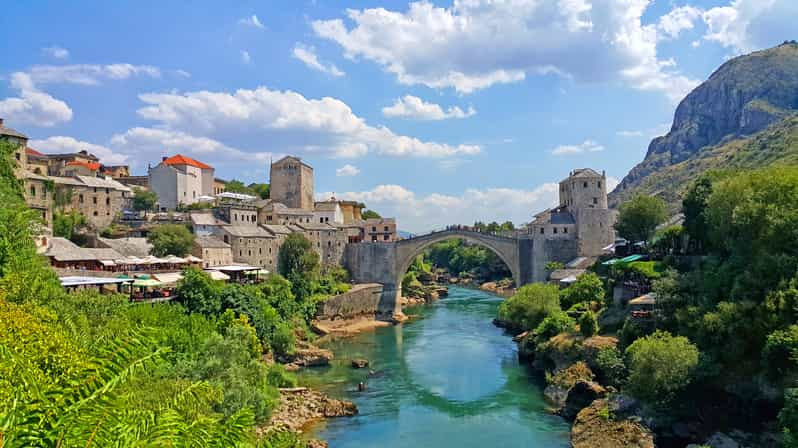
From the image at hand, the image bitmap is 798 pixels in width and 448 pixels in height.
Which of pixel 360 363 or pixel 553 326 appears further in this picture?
pixel 360 363

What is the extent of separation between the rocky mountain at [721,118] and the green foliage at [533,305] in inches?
2318

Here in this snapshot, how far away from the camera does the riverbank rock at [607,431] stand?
58.3 feet

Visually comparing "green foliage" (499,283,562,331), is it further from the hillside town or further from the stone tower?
the stone tower

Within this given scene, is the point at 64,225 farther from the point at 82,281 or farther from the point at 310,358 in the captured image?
the point at 310,358

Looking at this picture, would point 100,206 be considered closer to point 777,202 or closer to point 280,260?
point 280,260

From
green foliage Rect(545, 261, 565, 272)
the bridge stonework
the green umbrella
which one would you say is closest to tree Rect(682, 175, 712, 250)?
green foliage Rect(545, 261, 565, 272)

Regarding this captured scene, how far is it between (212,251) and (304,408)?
2114cm

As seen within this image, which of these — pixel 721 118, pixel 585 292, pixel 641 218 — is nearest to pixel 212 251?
pixel 585 292

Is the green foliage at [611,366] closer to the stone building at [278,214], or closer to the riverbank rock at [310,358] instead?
the riverbank rock at [310,358]

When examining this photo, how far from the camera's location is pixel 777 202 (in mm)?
19672

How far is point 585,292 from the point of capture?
32.2m

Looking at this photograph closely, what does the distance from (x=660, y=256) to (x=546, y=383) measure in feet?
36.5

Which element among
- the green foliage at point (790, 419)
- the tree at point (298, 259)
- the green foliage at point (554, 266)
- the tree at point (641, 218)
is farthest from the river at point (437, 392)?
the tree at point (641, 218)

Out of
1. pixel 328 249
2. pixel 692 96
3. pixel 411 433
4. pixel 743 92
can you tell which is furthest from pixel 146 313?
pixel 692 96
